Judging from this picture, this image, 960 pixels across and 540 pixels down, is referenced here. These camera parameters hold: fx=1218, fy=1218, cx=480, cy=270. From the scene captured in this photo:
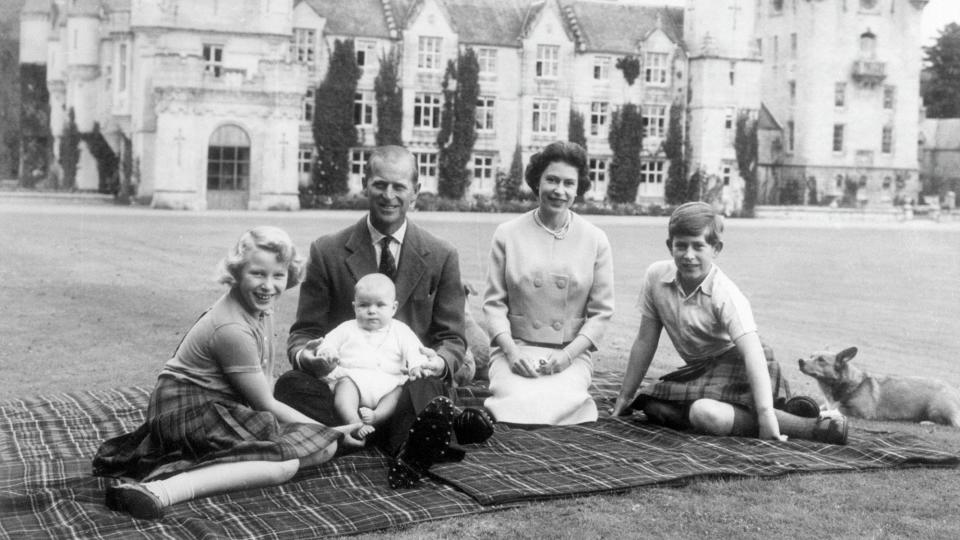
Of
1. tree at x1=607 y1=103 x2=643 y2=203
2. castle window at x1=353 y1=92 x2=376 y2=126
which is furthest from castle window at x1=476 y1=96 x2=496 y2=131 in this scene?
tree at x1=607 y1=103 x2=643 y2=203

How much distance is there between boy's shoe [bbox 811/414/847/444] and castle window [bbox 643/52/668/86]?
51235 mm

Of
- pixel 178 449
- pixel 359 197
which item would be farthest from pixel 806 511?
pixel 359 197

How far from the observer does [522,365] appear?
25.6 feet

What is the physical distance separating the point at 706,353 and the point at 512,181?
4708 centimetres

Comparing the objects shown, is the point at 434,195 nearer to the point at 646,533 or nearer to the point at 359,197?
the point at 359,197

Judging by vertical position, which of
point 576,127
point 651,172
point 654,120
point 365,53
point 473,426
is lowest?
point 473,426

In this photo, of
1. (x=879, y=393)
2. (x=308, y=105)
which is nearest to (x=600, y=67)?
(x=308, y=105)

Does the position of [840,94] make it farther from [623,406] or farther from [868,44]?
[623,406]

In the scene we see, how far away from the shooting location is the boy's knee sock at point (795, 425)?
24.7 ft

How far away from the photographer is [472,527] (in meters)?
5.67

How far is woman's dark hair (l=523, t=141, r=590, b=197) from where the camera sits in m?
7.86

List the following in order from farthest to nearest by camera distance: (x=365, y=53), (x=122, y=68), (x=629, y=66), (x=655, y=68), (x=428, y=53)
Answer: (x=655, y=68)
(x=629, y=66)
(x=428, y=53)
(x=365, y=53)
(x=122, y=68)

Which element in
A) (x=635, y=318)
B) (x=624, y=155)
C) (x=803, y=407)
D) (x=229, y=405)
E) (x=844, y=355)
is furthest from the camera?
(x=624, y=155)

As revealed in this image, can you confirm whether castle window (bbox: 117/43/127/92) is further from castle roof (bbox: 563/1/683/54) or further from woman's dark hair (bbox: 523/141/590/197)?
woman's dark hair (bbox: 523/141/590/197)
